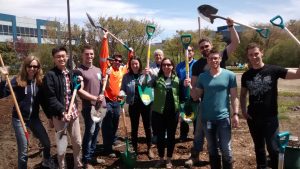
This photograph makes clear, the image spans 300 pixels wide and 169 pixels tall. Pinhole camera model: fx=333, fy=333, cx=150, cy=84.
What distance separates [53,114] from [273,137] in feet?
9.03

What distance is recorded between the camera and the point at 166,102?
498 centimetres

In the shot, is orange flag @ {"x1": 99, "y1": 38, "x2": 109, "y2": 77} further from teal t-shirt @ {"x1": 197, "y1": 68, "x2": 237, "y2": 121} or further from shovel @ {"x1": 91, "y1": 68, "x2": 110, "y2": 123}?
teal t-shirt @ {"x1": 197, "y1": 68, "x2": 237, "y2": 121}

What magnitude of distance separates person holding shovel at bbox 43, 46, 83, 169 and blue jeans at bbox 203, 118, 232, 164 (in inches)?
68.1

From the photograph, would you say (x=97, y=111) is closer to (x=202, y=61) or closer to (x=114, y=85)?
(x=114, y=85)

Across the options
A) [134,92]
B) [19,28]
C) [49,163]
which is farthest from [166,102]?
[19,28]

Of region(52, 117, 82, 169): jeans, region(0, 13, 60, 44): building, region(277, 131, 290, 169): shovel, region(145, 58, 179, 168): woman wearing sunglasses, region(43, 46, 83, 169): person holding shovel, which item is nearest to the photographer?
region(277, 131, 290, 169): shovel

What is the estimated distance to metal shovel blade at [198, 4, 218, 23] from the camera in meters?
4.87

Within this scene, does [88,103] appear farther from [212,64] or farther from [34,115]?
[212,64]

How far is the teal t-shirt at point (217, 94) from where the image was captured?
4.10m

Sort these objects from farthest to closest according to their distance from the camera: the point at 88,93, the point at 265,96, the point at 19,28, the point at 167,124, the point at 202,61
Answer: the point at 19,28 < the point at 167,124 < the point at 202,61 < the point at 88,93 < the point at 265,96

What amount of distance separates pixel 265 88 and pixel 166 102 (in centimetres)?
151

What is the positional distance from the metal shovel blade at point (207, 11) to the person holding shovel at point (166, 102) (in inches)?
32.9

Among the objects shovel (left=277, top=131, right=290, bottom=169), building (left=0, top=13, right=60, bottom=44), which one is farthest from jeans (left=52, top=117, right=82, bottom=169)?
building (left=0, top=13, right=60, bottom=44)

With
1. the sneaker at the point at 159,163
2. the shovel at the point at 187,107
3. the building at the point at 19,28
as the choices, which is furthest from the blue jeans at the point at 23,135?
the building at the point at 19,28
